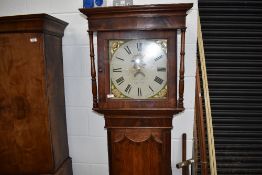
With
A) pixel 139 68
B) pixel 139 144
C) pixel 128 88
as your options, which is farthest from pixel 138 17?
pixel 139 144

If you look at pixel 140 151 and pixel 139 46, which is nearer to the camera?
pixel 139 46

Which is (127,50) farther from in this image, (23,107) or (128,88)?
(23,107)

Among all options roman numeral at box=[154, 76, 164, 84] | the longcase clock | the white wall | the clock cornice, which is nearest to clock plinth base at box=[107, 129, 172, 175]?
the longcase clock

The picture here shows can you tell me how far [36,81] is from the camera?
140cm

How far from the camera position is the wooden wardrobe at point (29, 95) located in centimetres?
138

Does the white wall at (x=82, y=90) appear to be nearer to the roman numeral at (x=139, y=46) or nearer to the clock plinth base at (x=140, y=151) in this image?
the clock plinth base at (x=140, y=151)

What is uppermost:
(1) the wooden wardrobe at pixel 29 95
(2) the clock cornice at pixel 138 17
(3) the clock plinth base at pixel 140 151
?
(2) the clock cornice at pixel 138 17

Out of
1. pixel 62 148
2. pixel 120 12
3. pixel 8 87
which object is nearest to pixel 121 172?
pixel 62 148

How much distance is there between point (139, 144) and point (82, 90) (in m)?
0.57

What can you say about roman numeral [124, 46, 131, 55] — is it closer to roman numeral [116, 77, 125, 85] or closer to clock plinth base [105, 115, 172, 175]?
roman numeral [116, 77, 125, 85]

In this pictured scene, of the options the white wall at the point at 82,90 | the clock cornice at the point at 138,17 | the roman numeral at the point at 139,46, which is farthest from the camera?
the white wall at the point at 82,90

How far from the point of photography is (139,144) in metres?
1.53

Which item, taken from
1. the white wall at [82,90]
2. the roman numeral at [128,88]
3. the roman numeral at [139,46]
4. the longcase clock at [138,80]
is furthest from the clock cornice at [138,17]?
the roman numeral at [128,88]

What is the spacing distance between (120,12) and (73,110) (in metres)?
0.81
